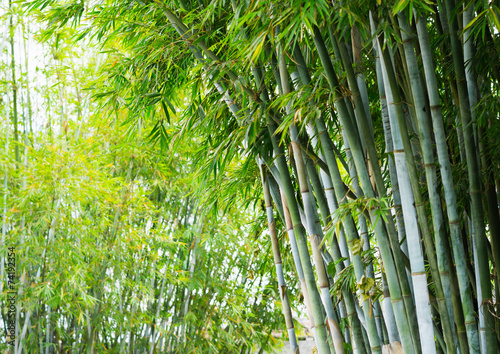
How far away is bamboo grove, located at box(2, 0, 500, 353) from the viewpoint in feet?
4.87

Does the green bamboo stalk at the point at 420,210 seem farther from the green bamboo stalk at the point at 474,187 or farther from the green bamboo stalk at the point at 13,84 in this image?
the green bamboo stalk at the point at 13,84

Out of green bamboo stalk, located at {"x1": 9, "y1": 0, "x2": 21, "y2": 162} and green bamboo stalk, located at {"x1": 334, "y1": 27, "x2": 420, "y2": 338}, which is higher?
green bamboo stalk, located at {"x1": 9, "y1": 0, "x2": 21, "y2": 162}

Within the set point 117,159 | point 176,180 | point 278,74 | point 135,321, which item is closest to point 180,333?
point 135,321

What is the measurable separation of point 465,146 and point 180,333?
3832mm

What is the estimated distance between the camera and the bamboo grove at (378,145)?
1.48 meters

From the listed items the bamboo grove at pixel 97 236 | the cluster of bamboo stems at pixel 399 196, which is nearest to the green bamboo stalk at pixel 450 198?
A: the cluster of bamboo stems at pixel 399 196

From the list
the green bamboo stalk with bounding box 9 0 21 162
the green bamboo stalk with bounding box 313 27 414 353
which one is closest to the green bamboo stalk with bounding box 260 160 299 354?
the green bamboo stalk with bounding box 313 27 414 353

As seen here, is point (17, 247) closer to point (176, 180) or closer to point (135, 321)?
point (135, 321)

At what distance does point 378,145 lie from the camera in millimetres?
2230

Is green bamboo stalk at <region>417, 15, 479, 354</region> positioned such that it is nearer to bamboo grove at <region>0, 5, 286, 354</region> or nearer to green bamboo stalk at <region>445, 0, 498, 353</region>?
green bamboo stalk at <region>445, 0, 498, 353</region>

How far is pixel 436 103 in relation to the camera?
5.00ft

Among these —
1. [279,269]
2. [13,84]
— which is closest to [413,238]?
[279,269]

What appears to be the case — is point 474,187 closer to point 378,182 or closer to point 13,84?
point 378,182

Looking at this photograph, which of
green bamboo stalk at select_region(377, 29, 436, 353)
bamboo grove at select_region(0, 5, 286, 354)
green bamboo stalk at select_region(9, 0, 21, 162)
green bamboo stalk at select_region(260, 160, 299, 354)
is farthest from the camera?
green bamboo stalk at select_region(9, 0, 21, 162)
